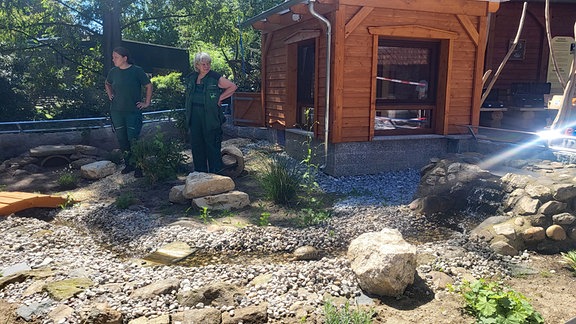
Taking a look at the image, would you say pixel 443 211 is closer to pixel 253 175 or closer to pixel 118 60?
pixel 253 175

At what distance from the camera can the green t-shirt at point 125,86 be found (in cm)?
760

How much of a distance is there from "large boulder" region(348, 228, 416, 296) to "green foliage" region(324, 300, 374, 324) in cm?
35

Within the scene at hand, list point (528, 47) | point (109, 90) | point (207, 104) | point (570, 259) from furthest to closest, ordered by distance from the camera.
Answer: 1. point (528, 47)
2. point (109, 90)
3. point (207, 104)
4. point (570, 259)

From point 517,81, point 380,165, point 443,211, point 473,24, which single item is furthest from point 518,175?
point 517,81

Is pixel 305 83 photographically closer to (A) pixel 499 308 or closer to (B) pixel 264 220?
(B) pixel 264 220

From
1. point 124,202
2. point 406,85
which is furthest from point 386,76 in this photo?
point 124,202

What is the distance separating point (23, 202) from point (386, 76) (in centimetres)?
622

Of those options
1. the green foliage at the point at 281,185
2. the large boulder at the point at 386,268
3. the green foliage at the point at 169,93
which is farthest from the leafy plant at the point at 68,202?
the green foliage at the point at 169,93

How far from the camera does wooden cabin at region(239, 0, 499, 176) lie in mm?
7848

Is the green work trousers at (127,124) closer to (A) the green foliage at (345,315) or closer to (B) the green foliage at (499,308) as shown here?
(A) the green foliage at (345,315)

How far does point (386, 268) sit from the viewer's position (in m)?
3.57

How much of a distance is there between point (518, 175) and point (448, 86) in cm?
326

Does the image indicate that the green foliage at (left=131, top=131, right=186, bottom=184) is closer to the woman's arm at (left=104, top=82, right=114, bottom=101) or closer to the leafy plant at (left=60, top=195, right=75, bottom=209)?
the woman's arm at (left=104, top=82, right=114, bottom=101)

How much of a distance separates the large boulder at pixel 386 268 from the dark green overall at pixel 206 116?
393 cm
